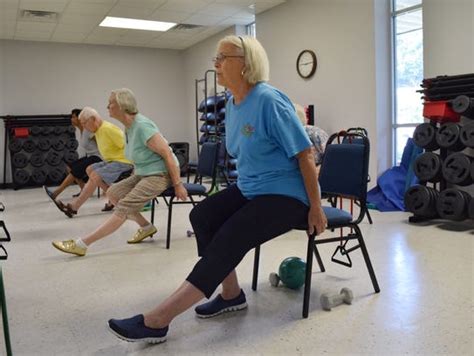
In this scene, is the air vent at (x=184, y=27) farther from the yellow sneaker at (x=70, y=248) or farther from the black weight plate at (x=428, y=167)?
the yellow sneaker at (x=70, y=248)

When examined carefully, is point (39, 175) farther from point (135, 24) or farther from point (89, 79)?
point (135, 24)

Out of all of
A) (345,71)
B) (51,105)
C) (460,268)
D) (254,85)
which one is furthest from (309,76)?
(51,105)

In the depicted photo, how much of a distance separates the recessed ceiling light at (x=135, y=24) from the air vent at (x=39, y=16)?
80 centimetres

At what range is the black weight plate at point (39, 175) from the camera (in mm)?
8727

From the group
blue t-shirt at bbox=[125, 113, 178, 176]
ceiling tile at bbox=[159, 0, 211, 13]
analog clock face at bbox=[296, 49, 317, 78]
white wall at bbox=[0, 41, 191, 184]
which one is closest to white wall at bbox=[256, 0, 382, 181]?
analog clock face at bbox=[296, 49, 317, 78]

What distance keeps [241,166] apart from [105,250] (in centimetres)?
201

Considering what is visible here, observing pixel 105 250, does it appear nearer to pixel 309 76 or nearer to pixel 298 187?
pixel 298 187

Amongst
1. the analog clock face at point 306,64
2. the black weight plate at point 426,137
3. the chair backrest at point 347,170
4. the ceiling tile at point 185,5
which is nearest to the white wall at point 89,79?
the ceiling tile at point 185,5

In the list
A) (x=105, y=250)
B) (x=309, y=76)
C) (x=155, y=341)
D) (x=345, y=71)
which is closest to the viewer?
(x=155, y=341)

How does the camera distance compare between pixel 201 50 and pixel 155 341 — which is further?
pixel 201 50

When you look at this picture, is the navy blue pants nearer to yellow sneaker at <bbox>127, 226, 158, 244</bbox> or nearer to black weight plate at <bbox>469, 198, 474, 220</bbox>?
yellow sneaker at <bbox>127, 226, 158, 244</bbox>

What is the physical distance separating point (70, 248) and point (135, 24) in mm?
5617

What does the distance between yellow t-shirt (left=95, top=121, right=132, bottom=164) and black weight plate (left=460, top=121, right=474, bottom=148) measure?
3.22 metres

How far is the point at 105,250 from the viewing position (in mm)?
3787
